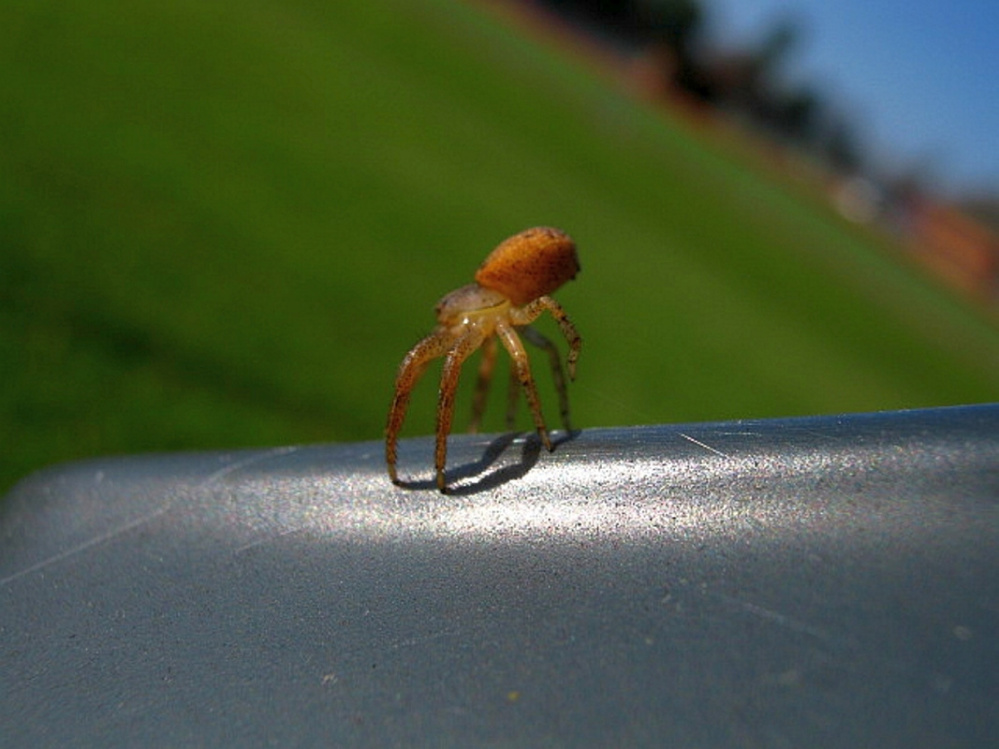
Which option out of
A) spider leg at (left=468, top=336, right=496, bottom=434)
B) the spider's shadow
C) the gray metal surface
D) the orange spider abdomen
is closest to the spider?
the orange spider abdomen

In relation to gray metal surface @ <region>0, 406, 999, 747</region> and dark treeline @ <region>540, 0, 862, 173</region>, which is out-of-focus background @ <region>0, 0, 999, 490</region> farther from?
dark treeline @ <region>540, 0, 862, 173</region>

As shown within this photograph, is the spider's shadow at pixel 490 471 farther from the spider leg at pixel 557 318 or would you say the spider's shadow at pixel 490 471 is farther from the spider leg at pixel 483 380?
the spider leg at pixel 483 380

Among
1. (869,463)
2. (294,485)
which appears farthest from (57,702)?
(869,463)

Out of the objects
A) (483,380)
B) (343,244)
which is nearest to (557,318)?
(483,380)

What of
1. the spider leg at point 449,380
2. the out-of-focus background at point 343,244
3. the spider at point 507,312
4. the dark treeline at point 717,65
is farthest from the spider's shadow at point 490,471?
the dark treeline at point 717,65

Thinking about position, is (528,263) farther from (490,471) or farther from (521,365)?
(490,471)

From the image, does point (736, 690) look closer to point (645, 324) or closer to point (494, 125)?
point (645, 324)
